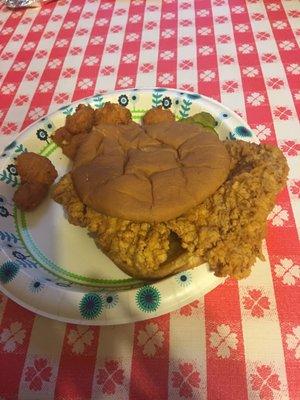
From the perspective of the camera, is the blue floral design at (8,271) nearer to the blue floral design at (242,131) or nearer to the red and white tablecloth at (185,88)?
the red and white tablecloth at (185,88)

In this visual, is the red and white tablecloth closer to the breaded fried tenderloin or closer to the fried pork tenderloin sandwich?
the fried pork tenderloin sandwich

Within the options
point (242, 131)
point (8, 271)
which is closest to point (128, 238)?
point (8, 271)

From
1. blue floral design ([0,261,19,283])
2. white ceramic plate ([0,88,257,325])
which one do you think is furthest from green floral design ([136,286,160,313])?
blue floral design ([0,261,19,283])

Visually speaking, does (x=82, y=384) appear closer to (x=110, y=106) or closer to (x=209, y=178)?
(x=209, y=178)

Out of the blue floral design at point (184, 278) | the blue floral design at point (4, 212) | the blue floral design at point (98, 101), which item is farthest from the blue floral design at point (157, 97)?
the blue floral design at point (184, 278)

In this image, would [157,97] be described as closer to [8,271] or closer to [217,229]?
[217,229]

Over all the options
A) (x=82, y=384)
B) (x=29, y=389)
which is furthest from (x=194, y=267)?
(x=29, y=389)
